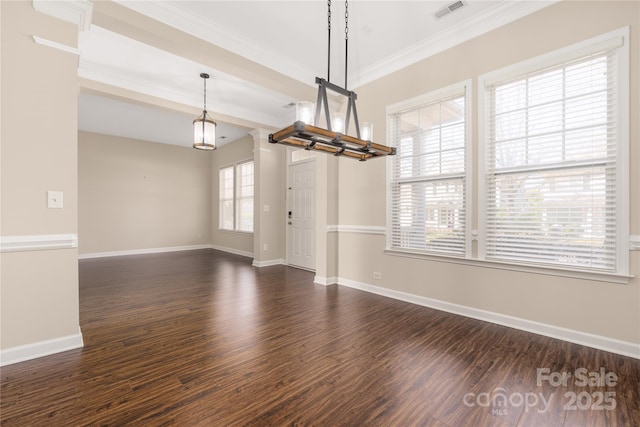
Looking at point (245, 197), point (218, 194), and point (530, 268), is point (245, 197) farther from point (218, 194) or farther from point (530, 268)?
point (530, 268)

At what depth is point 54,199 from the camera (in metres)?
2.29

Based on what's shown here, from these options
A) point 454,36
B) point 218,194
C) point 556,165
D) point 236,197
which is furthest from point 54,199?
point 218,194

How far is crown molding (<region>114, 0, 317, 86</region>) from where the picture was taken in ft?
8.54

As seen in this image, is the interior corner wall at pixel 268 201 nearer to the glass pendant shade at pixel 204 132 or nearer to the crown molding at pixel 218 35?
the glass pendant shade at pixel 204 132

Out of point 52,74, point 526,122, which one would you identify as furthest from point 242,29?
point 526,122

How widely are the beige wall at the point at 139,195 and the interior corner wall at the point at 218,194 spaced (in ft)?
0.71

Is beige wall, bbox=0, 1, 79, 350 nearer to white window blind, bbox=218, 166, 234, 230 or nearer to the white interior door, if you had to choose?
the white interior door

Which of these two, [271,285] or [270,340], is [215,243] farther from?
[270,340]

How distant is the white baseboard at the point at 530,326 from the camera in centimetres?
227

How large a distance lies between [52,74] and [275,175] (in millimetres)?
4157

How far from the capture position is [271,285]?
441 centimetres

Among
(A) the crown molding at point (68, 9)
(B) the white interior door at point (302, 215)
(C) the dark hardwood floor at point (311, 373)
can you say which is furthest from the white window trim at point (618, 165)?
(A) the crown molding at point (68, 9)

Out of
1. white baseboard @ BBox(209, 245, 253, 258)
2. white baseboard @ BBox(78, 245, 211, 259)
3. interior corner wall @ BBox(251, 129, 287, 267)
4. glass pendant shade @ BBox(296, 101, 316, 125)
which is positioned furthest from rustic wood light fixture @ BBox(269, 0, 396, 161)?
white baseboard @ BBox(78, 245, 211, 259)

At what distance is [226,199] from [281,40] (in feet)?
18.6
